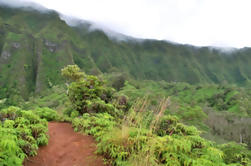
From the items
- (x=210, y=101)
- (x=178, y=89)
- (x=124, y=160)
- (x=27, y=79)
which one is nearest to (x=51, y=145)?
(x=124, y=160)

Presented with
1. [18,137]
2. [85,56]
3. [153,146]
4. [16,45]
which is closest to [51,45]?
[16,45]

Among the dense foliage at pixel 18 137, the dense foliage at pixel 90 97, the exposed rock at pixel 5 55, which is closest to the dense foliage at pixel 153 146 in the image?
the dense foliage at pixel 18 137

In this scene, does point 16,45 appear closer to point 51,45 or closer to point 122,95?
point 51,45

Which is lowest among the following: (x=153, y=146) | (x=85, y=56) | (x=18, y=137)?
(x=18, y=137)

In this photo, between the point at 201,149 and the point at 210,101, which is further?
the point at 210,101

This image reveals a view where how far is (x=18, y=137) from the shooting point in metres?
4.25

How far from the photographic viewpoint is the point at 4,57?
309 ft

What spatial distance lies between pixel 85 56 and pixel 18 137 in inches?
4993

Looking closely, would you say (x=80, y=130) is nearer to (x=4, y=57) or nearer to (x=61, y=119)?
(x=61, y=119)

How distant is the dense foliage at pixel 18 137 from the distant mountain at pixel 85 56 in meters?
79.0

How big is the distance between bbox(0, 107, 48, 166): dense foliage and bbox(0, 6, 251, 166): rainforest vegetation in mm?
19

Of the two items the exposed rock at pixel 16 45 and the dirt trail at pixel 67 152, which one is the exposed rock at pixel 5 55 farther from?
the dirt trail at pixel 67 152

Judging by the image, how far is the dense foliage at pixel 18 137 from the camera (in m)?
3.20

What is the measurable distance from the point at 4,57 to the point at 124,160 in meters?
107
